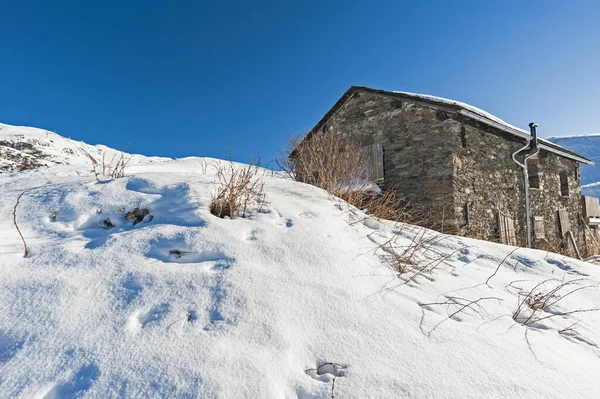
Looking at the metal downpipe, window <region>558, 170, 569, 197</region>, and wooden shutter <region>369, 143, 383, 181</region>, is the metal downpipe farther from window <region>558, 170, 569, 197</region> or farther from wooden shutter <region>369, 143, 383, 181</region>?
wooden shutter <region>369, 143, 383, 181</region>

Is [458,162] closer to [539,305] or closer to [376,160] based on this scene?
[376,160]

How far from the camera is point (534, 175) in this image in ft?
26.8

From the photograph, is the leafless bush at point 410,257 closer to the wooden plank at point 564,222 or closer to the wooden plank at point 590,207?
the wooden plank at point 564,222

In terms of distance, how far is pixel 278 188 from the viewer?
3.04 m

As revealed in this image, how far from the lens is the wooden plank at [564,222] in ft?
28.3

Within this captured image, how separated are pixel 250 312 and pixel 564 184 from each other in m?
11.7

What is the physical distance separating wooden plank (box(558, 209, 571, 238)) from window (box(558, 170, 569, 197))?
581 millimetres

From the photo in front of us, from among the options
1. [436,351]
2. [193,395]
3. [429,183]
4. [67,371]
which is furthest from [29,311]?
[429,183]

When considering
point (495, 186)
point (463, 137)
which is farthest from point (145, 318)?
point (495, 186)

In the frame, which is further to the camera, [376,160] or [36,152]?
[376,160]

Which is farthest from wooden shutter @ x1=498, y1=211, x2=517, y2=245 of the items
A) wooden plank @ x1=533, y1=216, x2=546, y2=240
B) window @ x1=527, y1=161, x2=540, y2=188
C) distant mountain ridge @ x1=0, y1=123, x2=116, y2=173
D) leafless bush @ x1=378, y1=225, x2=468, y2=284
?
distant mountain ridge @ x1=0, y1=123, x2=116, y2=173

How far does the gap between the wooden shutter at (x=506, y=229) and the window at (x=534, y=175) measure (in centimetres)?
196

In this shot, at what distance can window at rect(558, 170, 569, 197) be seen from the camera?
9047 mm

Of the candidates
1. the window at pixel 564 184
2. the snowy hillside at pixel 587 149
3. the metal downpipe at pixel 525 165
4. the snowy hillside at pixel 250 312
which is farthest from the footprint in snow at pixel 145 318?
the snowy hillside at pixel 587 149
